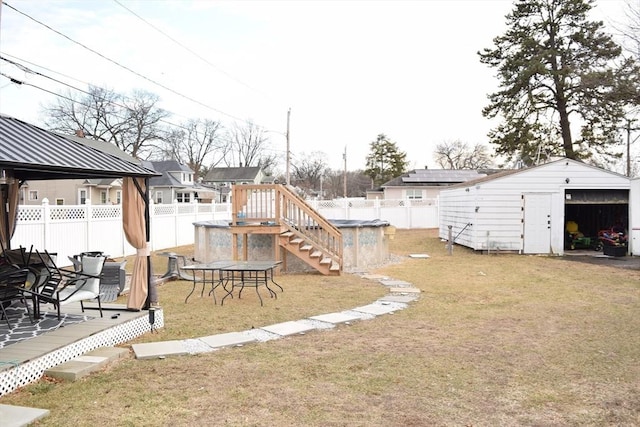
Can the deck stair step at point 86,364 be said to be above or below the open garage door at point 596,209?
below

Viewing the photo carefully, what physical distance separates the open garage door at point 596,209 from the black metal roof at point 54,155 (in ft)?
44.4

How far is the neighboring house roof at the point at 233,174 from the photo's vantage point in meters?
50.1

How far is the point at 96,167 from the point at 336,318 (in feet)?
11.7

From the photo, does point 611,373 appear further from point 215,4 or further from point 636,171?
point 636,171

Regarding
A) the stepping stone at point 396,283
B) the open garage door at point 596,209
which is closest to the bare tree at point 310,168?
the open garage door at point 596,209

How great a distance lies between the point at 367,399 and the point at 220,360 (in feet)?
5.54

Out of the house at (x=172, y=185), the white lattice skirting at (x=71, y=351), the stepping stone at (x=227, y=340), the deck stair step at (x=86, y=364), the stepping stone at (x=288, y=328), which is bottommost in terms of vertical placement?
the stepping stone at (x=288, y=328)

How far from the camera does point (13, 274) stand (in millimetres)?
5199

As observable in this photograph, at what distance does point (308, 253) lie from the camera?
10.5 metres

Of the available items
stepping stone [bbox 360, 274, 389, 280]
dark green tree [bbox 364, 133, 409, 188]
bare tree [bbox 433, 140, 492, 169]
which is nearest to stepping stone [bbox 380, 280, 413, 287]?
stepping stone [bbox 360, 274, 389, 280]

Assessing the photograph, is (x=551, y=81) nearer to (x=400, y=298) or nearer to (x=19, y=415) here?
(x=400, y=298)

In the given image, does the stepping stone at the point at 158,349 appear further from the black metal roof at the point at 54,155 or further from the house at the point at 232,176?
the house at the point at 232,176

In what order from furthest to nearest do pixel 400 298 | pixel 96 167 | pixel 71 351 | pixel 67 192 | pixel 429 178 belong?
pixel 429 178
pixel 67 192
pixel 400 298
pixel 96 167
pixel 71 351

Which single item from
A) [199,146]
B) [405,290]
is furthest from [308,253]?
[199,146]
